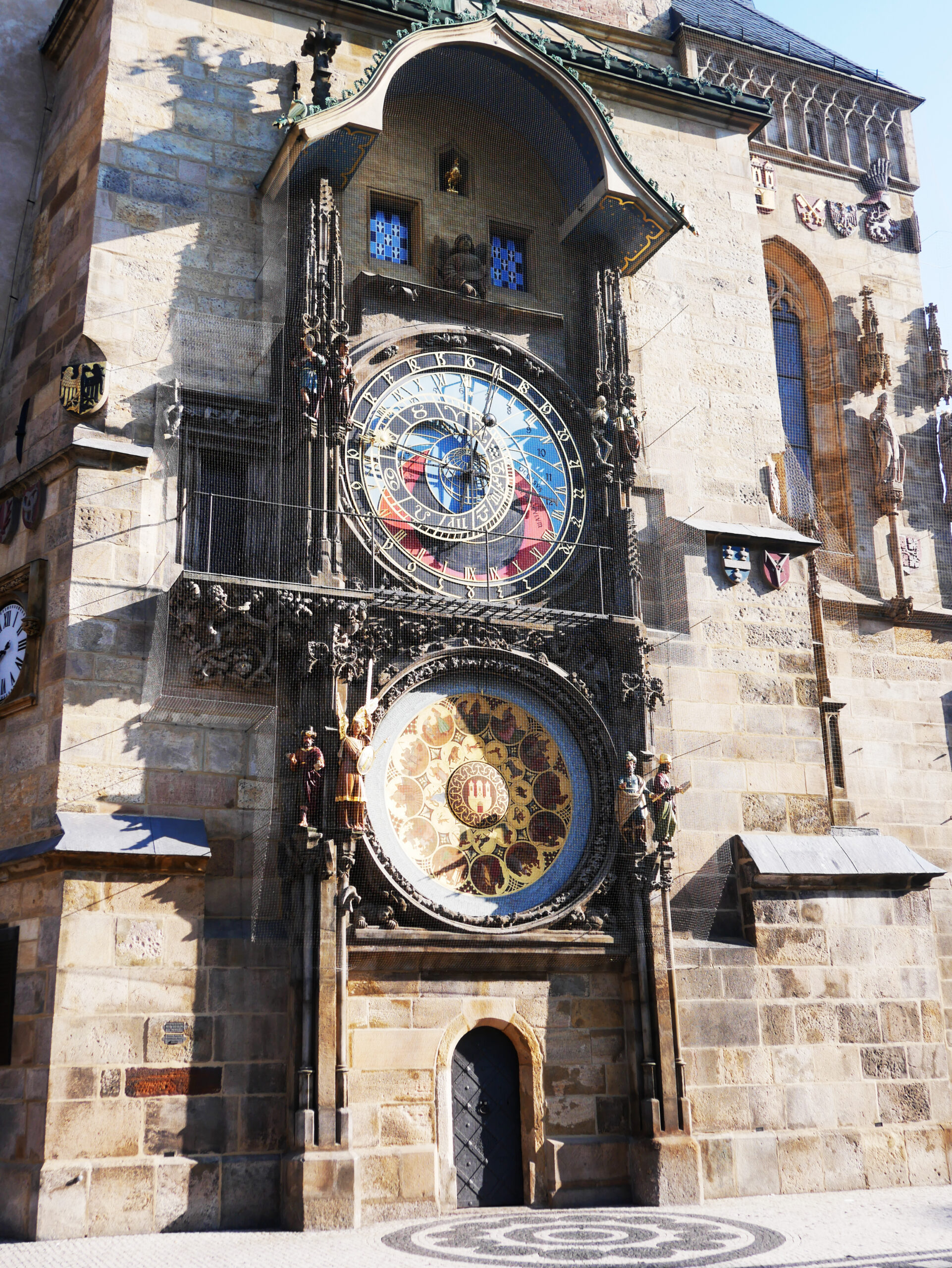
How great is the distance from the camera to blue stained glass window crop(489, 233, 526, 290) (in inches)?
591

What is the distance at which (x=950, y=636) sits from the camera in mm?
17578

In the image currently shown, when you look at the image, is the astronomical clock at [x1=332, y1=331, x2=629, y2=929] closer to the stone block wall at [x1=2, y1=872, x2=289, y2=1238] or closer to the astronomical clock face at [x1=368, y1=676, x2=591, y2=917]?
the astronomical clock face at [x1=368, y1=676, x2=591, y2=917]

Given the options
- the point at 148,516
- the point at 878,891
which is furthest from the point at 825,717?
the point at 148,516

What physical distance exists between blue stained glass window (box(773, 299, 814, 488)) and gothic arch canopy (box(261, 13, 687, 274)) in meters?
3.79

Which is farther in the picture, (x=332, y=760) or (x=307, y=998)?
(x=332, y=760)

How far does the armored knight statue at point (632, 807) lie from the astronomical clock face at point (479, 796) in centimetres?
32

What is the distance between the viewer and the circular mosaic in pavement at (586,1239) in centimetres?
950

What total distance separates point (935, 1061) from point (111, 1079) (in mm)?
7858

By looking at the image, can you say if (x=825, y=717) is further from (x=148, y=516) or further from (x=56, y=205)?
(x=56, y=205)

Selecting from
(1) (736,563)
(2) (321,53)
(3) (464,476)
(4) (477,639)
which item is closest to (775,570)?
(1) (736,563)

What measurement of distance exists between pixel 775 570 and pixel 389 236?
535 cm

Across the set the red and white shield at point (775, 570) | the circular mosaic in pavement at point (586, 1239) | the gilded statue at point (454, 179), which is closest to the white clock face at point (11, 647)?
the circular mosaic in pavement at point (586, 1239)

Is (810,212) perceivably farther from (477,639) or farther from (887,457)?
(477,639)

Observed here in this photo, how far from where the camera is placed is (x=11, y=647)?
12.5 m
